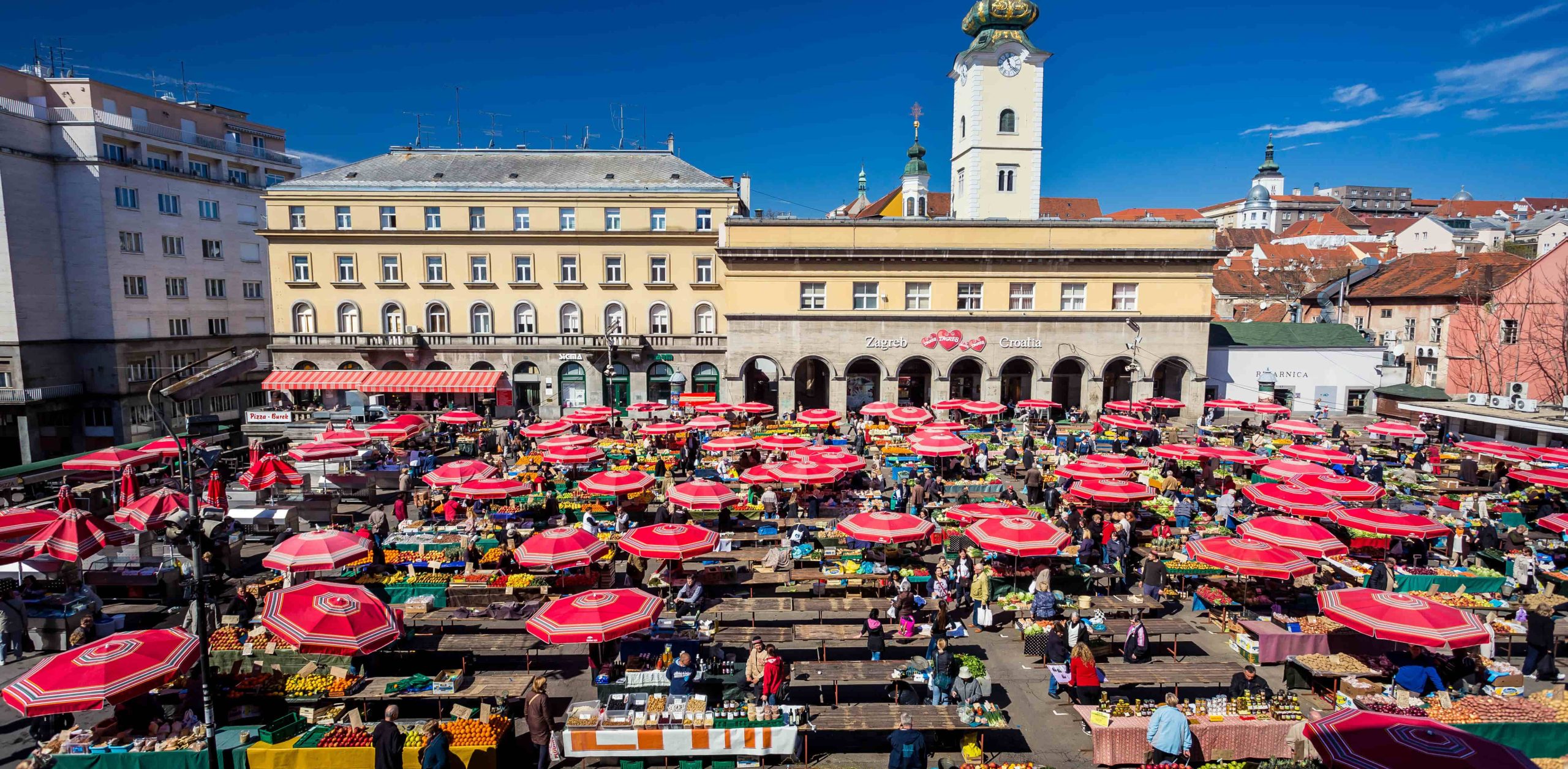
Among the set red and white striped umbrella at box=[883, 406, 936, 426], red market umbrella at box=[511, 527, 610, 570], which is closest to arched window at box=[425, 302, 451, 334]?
red and white striped umbrella at box=[883, 406, 936, 426]

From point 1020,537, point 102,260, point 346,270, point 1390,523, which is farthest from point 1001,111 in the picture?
point 102,260

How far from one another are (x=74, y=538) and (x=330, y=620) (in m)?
8.59

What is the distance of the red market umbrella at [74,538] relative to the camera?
15117 millimetres

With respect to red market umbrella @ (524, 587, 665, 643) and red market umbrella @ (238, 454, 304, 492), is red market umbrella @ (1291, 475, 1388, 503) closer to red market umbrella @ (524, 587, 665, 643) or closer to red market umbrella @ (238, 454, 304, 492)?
red market umbrella @ (524, 587, 665, 643)

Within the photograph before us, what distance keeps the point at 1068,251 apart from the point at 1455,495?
66.3 ft

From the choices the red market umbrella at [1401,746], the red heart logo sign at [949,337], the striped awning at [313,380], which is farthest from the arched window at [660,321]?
the red market umbrella at [1401,746]

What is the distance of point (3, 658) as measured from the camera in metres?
13.8

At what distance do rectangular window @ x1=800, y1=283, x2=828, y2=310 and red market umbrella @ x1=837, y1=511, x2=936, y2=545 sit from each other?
83.7ft

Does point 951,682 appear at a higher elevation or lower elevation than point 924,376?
lower

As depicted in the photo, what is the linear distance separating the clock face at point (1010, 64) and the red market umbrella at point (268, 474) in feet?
135

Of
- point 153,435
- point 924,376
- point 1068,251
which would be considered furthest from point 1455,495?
point 153,435

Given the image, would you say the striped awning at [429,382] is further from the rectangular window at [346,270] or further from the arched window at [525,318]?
the rectangular window at [346,270]

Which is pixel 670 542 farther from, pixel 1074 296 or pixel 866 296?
pixel 1074 296

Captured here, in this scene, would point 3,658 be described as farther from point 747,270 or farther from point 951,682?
point 747,270
